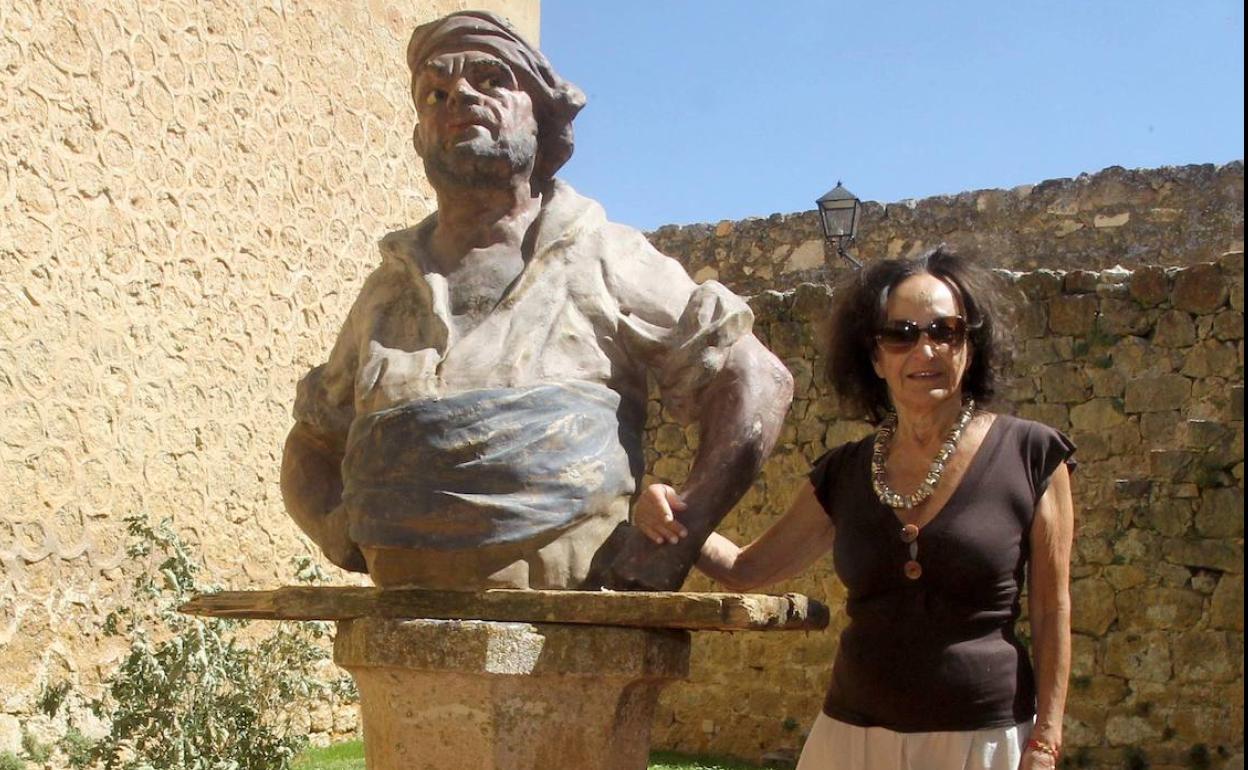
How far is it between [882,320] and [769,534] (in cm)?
45

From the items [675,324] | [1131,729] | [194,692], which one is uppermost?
[675,324]

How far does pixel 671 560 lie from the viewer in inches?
105

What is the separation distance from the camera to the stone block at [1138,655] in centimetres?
695

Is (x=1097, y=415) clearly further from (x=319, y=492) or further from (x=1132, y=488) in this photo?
(x=319, y=492)

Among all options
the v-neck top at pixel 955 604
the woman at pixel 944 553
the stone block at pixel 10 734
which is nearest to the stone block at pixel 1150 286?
the woman at pixel 944 553

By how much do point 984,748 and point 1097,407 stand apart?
17.6 feet

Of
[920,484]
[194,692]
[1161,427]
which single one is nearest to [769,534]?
[920,484]

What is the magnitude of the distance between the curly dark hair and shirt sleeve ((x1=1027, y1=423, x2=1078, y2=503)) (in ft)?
0.46

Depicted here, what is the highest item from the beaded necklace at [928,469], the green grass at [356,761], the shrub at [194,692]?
the beaded necklace at [928,469]

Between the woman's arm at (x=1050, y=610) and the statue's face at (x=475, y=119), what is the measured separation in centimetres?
120

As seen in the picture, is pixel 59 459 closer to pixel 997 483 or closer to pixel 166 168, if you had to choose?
pixel 166 168

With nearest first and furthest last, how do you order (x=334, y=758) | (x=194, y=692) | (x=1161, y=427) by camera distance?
(x=194, y=692) → (x=334, y=758) → (x=1161, y=427)

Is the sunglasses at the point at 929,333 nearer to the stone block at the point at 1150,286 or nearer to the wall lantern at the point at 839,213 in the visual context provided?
the stone block at the point at 1150,286

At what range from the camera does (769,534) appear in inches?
106
